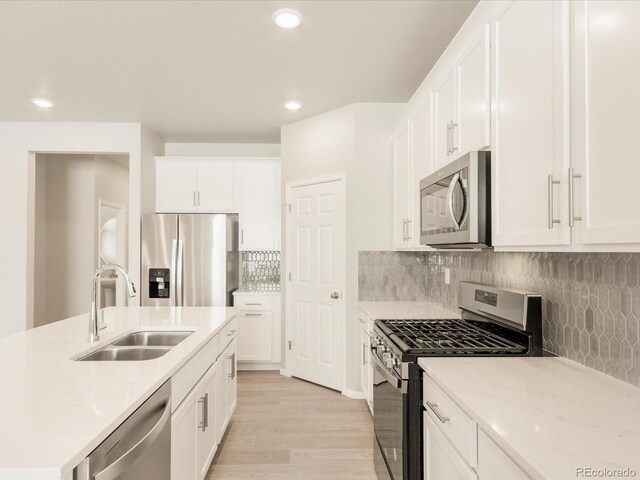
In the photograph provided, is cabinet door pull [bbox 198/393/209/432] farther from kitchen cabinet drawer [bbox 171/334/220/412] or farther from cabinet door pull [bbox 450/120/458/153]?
cabinet door pull [bbox 450/120/458/153]

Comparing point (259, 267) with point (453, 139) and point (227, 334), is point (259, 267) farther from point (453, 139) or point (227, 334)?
point (453, 139)

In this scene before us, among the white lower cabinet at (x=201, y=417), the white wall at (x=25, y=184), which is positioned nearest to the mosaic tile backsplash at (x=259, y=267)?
the white wall at (x=25, y=184)

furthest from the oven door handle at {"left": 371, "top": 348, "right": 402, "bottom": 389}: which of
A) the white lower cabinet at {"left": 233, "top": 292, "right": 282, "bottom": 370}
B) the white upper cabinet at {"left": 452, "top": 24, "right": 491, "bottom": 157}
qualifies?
the white lower cabinet at {"left": 233, "top": 292, "right": 282, "bottom": 370}

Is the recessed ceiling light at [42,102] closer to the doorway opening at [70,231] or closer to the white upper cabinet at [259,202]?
the doorway opening at [70,231]

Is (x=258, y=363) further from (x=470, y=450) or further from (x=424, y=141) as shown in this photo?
(x=470, y=450)

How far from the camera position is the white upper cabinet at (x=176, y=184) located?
16.0 ft

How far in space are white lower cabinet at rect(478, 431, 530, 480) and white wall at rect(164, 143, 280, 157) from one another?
15.2ft

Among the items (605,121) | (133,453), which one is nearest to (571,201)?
(605,121)

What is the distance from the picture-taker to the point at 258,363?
4.64 meters

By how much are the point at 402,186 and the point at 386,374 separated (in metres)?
1.74

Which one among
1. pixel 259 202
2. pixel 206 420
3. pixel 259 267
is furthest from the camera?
pixel 259 267

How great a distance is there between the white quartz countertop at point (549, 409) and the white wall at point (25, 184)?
3883 mm

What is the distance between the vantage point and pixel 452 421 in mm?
1372

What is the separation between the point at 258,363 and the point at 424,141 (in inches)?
121
